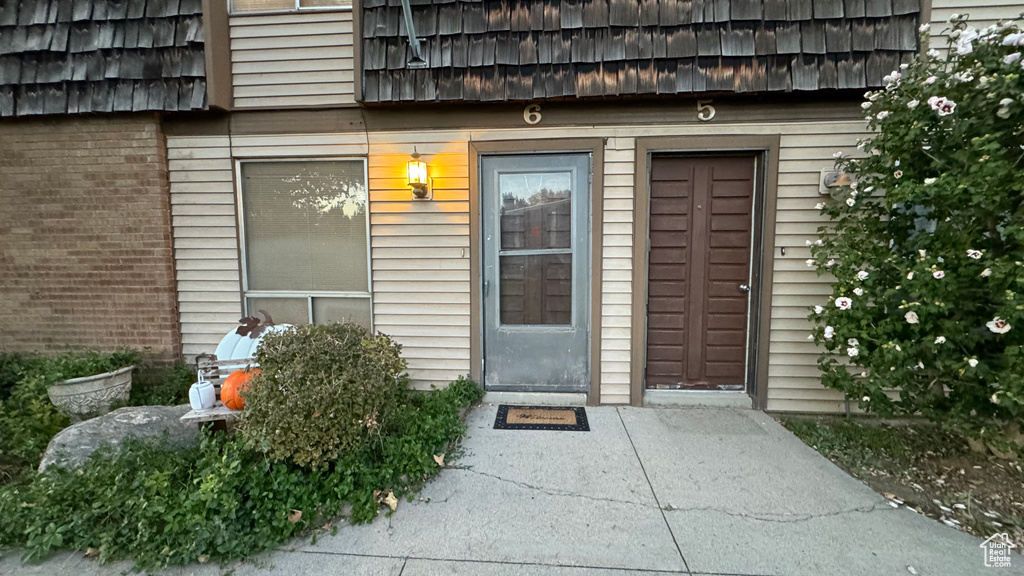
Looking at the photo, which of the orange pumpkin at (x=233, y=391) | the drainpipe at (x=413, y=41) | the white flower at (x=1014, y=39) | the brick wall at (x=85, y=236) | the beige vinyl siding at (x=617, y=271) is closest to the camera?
the white flower at (x=1014, y=39)

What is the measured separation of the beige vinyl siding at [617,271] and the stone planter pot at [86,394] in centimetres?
405

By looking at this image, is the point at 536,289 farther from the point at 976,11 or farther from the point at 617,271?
the point at 976,11

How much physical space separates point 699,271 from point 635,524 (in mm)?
2223

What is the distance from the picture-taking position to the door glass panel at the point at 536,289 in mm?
3615

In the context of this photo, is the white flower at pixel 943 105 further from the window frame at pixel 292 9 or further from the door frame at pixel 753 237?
the window frame at pixel 292 9

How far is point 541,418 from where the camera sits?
10.8ft

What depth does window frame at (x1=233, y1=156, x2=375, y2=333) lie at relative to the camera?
12.0 ft

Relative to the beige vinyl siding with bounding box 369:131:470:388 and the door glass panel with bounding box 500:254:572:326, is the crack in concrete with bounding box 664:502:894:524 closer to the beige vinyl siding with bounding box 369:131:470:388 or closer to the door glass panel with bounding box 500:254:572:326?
the door glass panel with bounding box 500:254:572:326

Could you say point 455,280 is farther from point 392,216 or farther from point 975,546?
point 975,546

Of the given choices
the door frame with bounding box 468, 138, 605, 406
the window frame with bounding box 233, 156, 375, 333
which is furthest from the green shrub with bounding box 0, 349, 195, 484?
the door frame with bounding box 468, 138, 605, 406

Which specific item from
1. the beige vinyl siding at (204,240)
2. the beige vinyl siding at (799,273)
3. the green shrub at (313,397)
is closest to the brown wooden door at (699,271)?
the beige vinyl siding at (799,273)

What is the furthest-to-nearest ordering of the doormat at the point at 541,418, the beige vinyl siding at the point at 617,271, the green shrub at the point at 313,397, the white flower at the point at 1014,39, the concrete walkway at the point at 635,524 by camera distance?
the beige vinyl siding at the point at 617,271 < the doormat at the point at 541,418 < the green shrub at the point at 313,397 < the white flower at the point at 1014,39 < the concrete walkway at the point at 635,524

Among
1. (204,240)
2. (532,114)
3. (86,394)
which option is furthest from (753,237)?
(86,394)

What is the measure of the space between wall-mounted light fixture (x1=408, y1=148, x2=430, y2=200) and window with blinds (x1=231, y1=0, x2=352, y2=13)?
4.86ft
